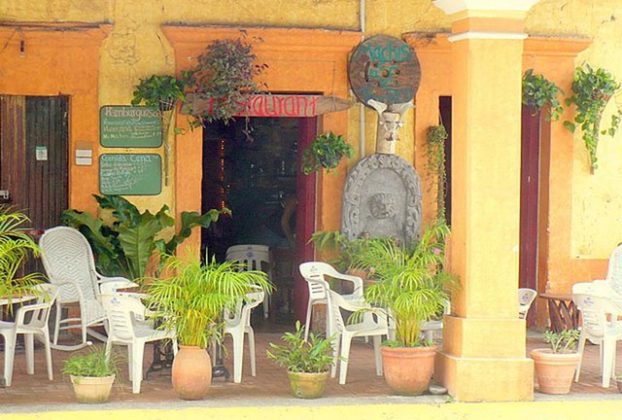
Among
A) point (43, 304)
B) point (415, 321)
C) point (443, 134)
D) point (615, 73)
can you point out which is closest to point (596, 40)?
point (615, 73)

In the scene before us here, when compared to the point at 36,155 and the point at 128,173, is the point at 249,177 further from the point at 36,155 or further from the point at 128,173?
the point at 36,155

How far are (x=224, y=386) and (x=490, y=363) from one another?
2062mm

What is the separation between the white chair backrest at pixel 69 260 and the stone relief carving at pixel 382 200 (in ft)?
8.39

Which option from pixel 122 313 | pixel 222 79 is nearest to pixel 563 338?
pixel 122 313

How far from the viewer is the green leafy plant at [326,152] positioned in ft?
38.9

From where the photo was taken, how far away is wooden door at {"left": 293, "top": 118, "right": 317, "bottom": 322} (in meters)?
12.4

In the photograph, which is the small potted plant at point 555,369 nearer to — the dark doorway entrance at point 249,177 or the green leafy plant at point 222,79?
the green leafy plant at point 222,79

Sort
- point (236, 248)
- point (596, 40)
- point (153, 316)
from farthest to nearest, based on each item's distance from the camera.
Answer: point (236, 248)
point (596, 40)
point (153, 316)

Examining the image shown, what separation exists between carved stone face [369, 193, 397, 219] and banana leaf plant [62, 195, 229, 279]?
79.4 inches

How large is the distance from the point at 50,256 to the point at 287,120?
4298 millimetres

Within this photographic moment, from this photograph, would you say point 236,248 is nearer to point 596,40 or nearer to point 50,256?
point 50,256

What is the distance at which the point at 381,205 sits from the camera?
1205 centimetres

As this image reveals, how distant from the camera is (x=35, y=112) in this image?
11680 mm

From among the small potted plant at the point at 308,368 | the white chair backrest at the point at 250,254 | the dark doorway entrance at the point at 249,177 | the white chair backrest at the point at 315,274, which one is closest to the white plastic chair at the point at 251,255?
the white chair backrest at the point at 250,254
